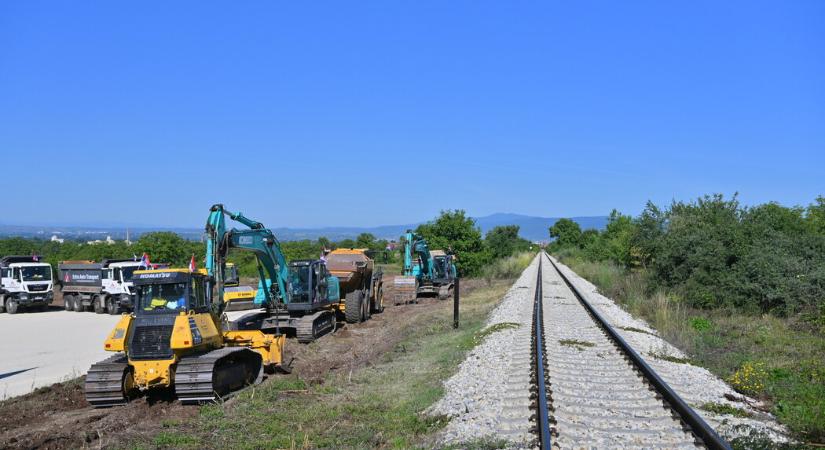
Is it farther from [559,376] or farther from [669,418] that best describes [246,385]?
[669,418]

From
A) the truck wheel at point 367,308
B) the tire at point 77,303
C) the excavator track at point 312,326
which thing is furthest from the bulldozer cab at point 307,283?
the tire at point 77,303

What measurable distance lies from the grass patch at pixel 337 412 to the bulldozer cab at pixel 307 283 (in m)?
6.05

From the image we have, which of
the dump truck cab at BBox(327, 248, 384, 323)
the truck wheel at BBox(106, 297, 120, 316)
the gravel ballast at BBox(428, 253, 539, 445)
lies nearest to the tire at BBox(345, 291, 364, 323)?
the dump truck cab at BBox(327, 248, 384, 323)

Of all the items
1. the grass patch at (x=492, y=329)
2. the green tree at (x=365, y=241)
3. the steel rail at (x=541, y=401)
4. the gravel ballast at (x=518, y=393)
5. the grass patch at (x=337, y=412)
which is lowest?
the grass patch at (x=337, y=412)

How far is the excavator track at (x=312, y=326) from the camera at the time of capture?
18641mm

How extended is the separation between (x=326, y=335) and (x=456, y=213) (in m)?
24.6

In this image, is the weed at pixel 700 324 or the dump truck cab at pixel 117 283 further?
the dump truck cab at pixel 117 283

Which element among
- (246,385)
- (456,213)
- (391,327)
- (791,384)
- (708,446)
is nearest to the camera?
(708,446)

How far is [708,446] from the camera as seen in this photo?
24.4 ft

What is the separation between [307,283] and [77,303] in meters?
16.9

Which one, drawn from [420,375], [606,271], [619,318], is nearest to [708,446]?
[420,375]

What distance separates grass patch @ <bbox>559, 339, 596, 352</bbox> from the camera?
14.7 m

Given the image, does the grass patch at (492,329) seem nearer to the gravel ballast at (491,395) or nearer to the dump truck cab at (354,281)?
the gravel ballast at (491,395)

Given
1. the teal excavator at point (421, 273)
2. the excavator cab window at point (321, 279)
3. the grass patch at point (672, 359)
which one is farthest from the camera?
the teal excavator at point (421, 273)
